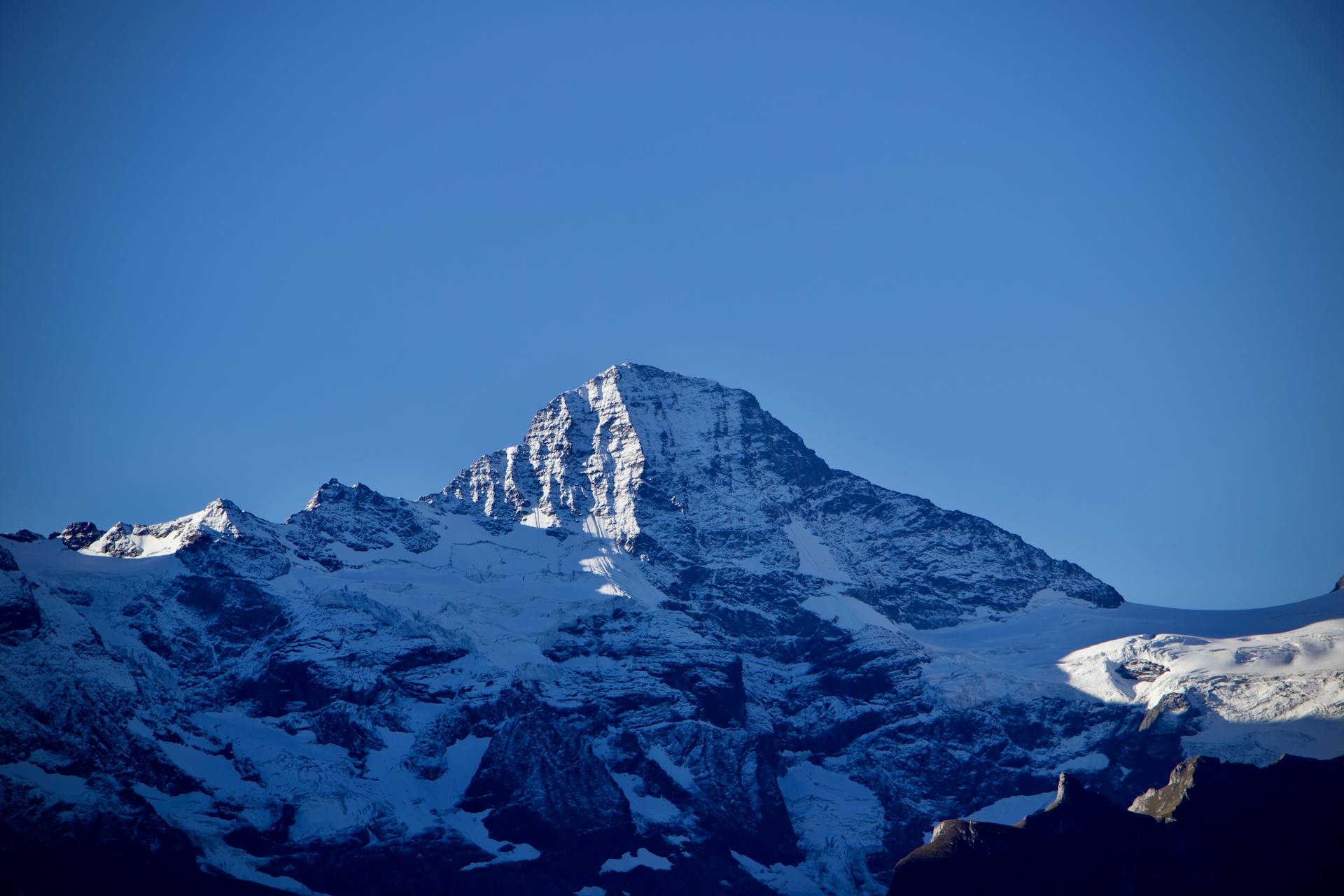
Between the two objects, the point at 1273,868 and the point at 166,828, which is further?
the point at 166,828

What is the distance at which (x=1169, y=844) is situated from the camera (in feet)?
607

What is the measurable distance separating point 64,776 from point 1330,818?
14302cm

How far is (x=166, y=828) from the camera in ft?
655

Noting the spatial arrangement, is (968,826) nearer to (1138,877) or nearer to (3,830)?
(1138,877)

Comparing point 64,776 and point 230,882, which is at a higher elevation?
point 64,776

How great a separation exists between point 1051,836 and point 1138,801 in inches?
740

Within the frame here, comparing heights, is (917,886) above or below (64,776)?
below

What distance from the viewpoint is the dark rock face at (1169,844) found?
7092 inches

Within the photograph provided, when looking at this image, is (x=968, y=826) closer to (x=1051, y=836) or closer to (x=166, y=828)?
(x=1051, y=836)

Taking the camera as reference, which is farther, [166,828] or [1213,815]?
[166,828]

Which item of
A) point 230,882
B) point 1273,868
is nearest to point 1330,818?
point 1273,868

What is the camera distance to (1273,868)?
18188cm

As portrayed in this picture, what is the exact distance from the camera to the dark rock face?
591ft

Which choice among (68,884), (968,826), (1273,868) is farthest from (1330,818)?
(68,884)
